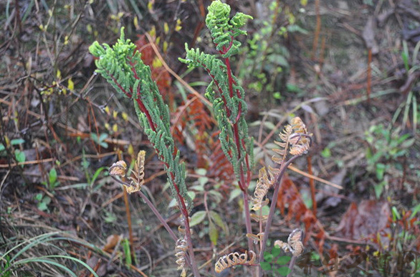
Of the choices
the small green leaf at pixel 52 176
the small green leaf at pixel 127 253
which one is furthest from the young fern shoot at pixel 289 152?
the small green leaf at pixel 52 176

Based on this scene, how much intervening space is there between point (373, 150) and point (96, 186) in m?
1.70

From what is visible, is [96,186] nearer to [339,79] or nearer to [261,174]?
[261,174]

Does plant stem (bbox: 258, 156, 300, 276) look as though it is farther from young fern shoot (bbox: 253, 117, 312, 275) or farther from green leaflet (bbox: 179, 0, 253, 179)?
green leaflet (bbox: 179, 0, 253, 179)

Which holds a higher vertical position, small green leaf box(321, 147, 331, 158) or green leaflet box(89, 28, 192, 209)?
green leaflet box(89, 28, 192, 209)

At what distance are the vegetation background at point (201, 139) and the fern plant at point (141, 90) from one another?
61 centimetres

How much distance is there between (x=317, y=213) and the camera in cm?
245

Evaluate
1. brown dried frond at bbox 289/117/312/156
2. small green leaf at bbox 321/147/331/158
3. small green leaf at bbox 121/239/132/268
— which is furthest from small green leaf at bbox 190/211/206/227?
small green leaf at bbox 321/147/331/158

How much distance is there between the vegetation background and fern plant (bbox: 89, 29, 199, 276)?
614 mm

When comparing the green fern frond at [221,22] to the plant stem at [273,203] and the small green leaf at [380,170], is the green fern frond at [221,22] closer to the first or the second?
the plant stem at [273,203]

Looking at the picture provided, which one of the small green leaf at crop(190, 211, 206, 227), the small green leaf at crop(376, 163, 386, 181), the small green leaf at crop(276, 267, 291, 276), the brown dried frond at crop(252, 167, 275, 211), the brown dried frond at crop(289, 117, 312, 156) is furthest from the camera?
the small green leaf at crop(376, 163, 386, 181)

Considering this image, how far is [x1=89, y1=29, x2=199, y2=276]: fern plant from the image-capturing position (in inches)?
46.2

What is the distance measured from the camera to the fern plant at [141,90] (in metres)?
1.17

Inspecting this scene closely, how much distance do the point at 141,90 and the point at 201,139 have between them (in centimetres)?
113

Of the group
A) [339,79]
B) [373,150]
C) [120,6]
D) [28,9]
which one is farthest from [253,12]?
[28,9]
